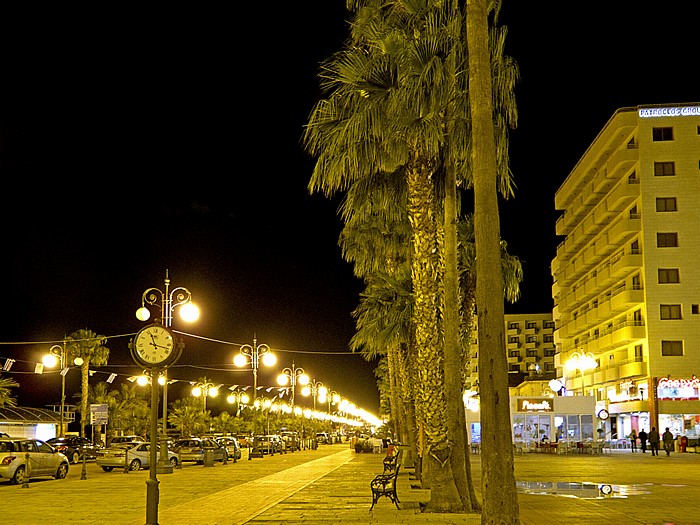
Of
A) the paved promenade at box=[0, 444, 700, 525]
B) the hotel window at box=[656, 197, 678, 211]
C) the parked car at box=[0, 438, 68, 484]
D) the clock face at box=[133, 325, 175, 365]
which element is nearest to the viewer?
the clock face at box=[133, 325, 175, 365]

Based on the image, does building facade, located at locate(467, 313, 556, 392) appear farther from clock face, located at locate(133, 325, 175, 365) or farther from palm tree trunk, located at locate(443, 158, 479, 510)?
clock face, located at locate(133, 325, 175, 365)

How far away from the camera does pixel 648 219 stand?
68312 mm

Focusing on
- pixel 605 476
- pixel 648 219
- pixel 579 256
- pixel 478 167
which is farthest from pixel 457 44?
pixel 579 256

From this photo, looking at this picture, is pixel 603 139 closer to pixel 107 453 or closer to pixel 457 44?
pixel 107 453

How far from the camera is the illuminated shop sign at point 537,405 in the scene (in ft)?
171

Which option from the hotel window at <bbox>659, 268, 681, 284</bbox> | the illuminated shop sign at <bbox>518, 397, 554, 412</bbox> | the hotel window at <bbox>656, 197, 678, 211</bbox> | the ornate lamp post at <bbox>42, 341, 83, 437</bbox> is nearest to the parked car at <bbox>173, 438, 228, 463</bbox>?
the ornate lamp post at <bbox>42, 341, 83, 437</bbox>

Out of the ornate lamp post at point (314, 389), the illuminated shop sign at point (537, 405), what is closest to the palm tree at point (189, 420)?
the ornate lamp post at point (314, 389)

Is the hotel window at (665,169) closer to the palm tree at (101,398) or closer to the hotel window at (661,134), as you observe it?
the hotel window at (661,134)

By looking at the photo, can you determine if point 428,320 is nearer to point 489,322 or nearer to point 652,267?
point 489,322

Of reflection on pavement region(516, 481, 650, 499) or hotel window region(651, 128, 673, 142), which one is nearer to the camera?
reflection on pavement region(516, 481, 650, 499)

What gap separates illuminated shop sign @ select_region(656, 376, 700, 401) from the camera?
6525cm

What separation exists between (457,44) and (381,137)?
2299 mm

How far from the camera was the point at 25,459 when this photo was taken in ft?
94.8

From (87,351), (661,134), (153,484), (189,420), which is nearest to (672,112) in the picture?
(661,134)
